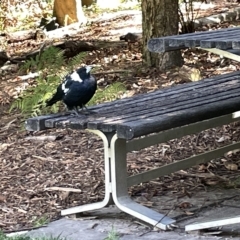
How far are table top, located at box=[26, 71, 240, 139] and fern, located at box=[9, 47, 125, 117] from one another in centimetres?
213

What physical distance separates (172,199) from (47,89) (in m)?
2.95

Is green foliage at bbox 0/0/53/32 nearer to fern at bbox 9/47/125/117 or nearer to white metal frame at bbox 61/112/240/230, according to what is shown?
fern at bbox 9/47/125/117

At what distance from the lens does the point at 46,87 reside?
788 cm

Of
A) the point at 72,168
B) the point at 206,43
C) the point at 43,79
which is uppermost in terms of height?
the point at 206,43

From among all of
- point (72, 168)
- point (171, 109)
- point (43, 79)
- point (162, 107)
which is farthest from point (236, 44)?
point (43, 79)

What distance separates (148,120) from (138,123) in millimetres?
121

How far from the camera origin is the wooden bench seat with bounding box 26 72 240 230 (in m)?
4.43

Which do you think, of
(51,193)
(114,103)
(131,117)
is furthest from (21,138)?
(131,117)

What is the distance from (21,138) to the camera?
6.91 metres

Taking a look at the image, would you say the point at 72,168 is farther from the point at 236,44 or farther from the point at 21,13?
the point at 21,13

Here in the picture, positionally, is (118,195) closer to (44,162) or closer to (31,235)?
(31,235)

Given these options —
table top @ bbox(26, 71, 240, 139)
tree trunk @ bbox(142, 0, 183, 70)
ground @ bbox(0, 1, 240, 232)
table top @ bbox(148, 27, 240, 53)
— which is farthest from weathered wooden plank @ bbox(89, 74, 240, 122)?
tree trunk @ bbox(142, 0, 183, 70)

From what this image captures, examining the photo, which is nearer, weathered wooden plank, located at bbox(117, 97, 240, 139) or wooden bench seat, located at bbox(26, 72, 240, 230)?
weathered wooden plank, located at bbox(117, 97, 240, 139)

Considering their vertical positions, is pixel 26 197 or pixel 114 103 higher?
pixel 114 103
